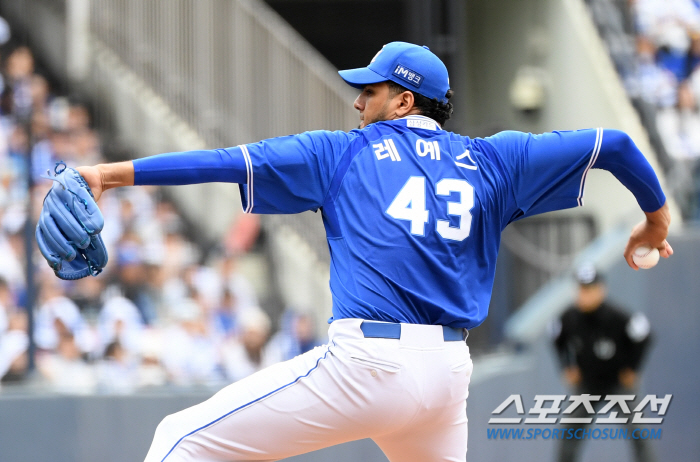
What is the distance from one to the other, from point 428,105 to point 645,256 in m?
1.08

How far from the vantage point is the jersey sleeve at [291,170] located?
10.2 ft

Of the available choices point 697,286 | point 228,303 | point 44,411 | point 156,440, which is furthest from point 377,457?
point 156,440

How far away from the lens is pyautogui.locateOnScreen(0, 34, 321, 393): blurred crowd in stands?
5.78 m

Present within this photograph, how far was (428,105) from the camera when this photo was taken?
3.39 metres

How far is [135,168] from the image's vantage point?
294 cm

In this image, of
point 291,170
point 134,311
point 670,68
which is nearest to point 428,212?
point 291,170

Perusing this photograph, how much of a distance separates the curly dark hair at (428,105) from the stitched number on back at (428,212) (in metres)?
Answer: 0.36

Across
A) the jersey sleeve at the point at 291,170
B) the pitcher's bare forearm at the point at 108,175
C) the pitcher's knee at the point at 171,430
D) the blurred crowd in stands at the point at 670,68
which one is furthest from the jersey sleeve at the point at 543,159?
the blurred crowd in stands at the point at 670,68

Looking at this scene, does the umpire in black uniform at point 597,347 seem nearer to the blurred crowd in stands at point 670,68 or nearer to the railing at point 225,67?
the railing at point 225,67

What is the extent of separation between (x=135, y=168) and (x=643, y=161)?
1.83m

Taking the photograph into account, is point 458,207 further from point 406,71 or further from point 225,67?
point 225,67

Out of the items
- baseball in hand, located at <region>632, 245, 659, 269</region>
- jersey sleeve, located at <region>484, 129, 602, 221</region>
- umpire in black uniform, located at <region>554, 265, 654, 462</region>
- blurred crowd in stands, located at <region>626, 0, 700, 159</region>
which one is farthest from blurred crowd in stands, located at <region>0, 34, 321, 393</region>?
blurred crowd in stands, located at <region>626, 0, 700, 159</region>

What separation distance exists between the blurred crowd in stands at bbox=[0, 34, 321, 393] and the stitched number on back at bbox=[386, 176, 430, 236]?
126 inches

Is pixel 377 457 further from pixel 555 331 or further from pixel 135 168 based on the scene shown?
pixel 135 168
